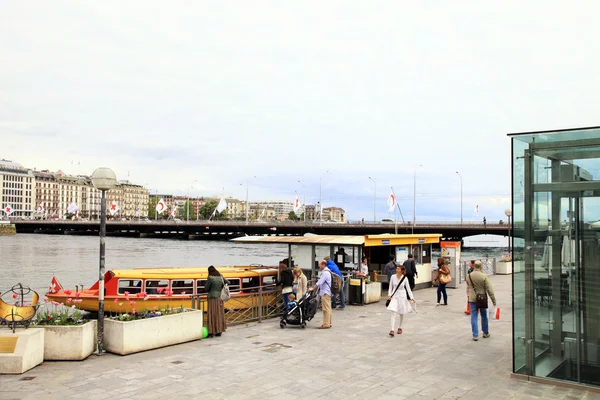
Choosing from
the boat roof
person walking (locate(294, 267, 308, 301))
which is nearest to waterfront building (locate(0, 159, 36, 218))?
the boat roof

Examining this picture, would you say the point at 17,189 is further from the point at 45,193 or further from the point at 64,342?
the point at 64,342

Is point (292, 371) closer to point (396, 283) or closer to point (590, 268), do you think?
point (396, 283)

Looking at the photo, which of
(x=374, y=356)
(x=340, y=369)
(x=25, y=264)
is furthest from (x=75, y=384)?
(x=25, y=264)

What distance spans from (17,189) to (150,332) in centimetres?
19453

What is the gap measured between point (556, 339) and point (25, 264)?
51439mm

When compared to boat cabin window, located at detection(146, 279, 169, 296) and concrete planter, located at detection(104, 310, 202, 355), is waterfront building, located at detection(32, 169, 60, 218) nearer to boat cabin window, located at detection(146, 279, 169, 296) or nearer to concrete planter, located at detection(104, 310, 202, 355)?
boat cabin window, located at detection(146, 279, 169, 296)

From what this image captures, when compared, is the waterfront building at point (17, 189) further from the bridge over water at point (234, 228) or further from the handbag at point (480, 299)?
the handbag at point (480, 299)

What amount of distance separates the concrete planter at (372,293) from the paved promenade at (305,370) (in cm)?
446

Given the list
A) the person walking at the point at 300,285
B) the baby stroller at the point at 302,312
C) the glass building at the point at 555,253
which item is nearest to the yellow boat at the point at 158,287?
the person walking at the point at 300,285

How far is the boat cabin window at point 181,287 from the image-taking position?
17720 millimetres

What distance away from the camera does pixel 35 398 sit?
7.72 m

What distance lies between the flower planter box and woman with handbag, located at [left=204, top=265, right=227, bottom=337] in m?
3.06

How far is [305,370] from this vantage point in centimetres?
948

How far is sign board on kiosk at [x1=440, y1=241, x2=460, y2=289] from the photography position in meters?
23.1
